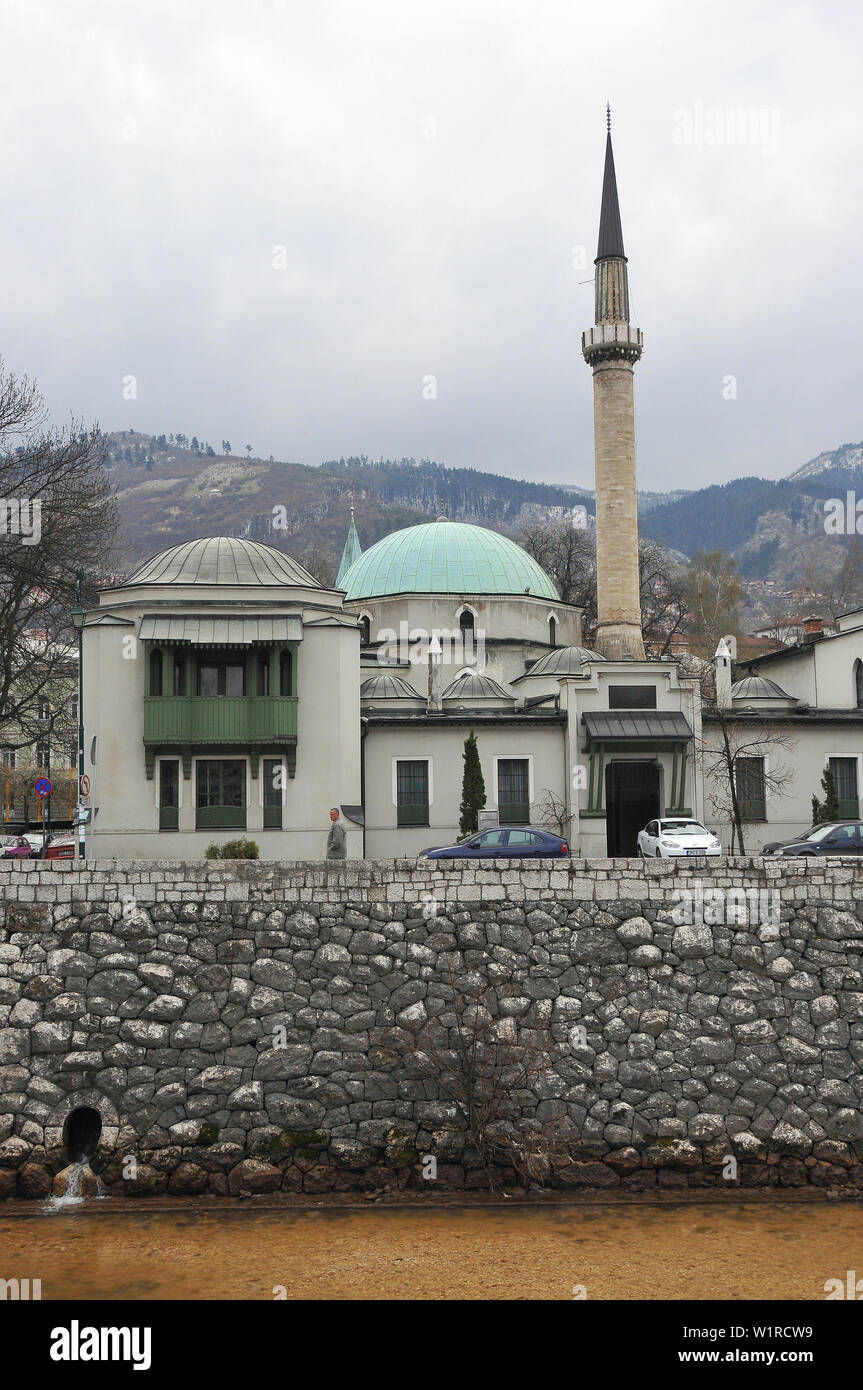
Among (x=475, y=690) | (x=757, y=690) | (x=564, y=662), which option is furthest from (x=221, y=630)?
(x=757, y=690)

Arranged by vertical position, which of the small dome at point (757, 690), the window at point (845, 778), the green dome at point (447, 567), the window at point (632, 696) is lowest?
the window at point (845, 778)

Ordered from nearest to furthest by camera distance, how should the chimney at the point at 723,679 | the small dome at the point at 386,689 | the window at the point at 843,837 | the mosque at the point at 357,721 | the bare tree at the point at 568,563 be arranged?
1. the window at the point at 843,837
2. the mosque at the point at 357,721
3. the chimney at the point at 723,679
4. the small dome at the point at 386,689
5. the bare tree at the point at 568,563

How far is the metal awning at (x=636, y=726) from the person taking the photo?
97.5 ft

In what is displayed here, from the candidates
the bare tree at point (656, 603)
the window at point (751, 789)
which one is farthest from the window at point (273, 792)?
the bare tree at point (656, 603)

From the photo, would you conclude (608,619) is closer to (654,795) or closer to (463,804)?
(654,795)

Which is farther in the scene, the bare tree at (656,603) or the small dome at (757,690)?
the bare tree at (656,603)

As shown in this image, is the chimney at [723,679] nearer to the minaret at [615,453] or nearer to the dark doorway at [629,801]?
the minaret at [615,453]

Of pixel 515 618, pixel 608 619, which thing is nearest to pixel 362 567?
pixel 515 618

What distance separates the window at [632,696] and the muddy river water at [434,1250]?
721 inches

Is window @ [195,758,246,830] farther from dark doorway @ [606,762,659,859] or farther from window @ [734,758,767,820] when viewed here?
window @ [734,758,767,820]

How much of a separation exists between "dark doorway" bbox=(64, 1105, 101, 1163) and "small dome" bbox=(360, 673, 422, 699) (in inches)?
793

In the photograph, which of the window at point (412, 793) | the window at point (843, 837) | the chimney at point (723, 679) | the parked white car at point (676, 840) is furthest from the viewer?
the chimney at point (723, 679)

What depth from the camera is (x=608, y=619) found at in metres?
37.5

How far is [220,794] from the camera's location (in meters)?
27.4
